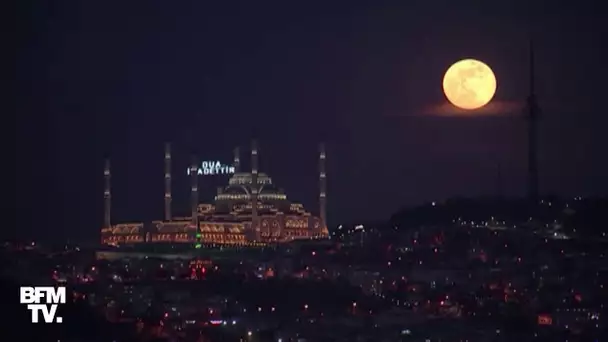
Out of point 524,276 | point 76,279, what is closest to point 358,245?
point 524,276

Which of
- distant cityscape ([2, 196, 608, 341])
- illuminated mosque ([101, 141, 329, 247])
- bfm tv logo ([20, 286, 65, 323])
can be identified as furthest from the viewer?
illuminated mosque ([101, 141, 329, 247])

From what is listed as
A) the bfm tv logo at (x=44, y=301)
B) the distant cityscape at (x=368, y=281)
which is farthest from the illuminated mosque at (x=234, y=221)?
the bfm tv logo at (x=44, y=301)

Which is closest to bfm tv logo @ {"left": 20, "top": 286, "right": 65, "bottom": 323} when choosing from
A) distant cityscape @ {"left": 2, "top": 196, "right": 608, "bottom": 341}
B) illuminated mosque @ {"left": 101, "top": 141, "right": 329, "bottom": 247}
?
distant cityscape @ {"left": 2, "top": 196, "right": 608, "bottom": 341}

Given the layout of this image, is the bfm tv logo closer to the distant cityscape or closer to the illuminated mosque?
the distant cityscape

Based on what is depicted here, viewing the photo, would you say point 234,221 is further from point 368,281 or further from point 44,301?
point 44,301

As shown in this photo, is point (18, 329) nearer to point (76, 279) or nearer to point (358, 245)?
point (76, 279)

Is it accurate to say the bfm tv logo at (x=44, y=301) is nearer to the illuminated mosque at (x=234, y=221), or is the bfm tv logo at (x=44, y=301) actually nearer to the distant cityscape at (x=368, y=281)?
the distant cityscape at (x=368, y=281)

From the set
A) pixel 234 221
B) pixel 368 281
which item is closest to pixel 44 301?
pixel 368 281

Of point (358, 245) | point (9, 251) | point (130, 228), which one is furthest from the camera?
point (130, 228)
